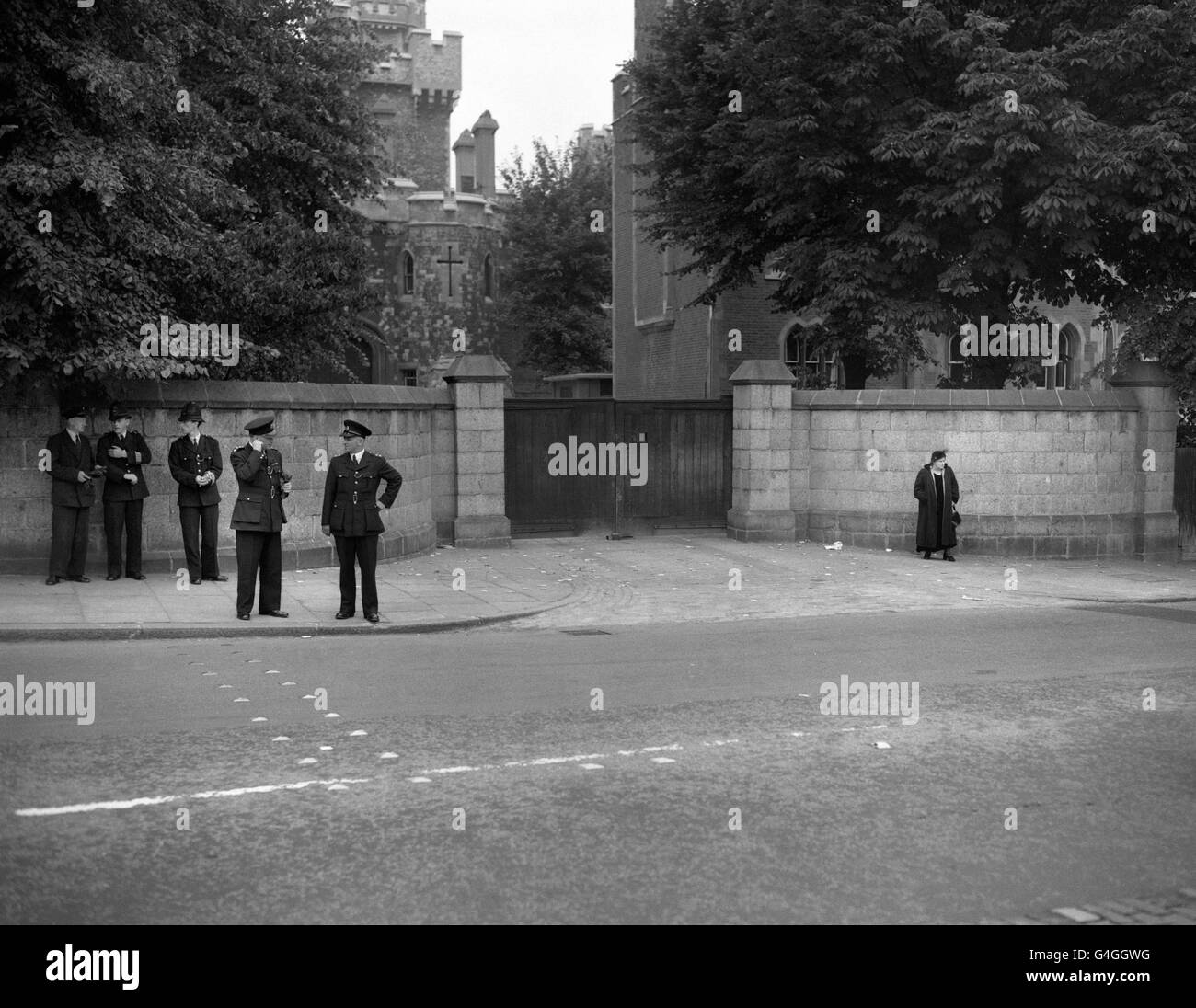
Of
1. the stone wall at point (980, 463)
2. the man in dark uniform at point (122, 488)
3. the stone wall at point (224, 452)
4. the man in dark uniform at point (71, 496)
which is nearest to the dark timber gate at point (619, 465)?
the stone wall at point (980, 463)

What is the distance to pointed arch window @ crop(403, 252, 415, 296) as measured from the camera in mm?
57156

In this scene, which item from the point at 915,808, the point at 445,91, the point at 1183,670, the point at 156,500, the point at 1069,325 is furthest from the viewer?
the point at 445,91

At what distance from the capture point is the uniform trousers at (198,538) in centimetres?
1559

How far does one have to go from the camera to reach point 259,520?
13.0m

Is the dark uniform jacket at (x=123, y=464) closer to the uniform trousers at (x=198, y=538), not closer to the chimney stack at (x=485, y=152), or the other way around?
the uniform trousers at (x=198, y=538)

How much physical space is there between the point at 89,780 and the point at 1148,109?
2132 centimetres

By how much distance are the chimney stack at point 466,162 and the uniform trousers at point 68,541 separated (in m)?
53.2

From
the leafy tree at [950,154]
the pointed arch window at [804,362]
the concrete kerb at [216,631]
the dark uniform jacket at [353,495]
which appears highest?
the leafy tree at [950,154]

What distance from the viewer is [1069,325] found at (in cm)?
4144

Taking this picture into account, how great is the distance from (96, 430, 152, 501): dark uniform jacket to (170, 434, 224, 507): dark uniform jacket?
1.16ft

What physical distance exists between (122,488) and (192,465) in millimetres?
800

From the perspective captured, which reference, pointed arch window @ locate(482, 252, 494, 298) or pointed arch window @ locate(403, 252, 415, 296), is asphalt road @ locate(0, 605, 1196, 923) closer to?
pointed arch window @ locate(403, 252, 415, 296)
